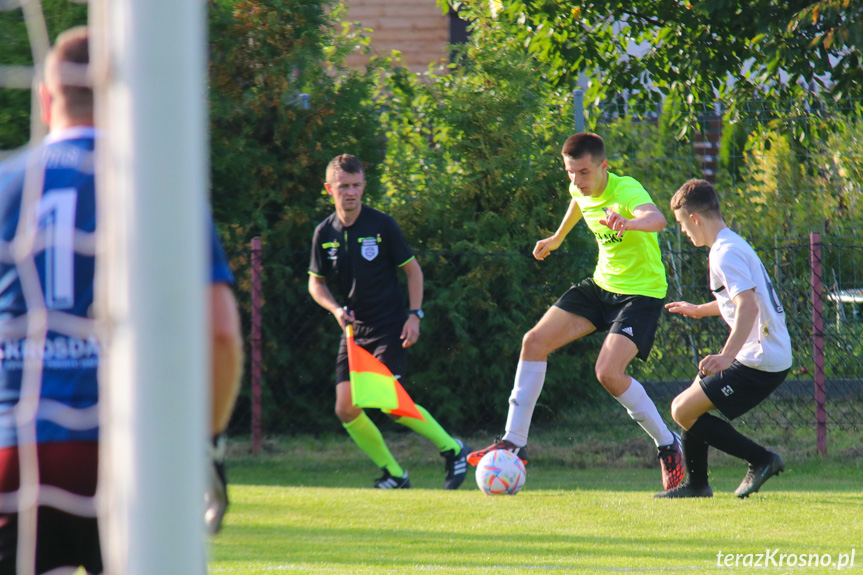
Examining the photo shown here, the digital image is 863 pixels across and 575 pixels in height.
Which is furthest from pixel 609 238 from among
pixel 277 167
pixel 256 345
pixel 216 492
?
pixel 216 492

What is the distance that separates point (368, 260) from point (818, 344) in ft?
11.8

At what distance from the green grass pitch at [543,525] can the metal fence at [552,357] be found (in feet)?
3.12

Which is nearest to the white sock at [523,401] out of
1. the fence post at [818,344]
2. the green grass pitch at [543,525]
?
the green grass pitch at [543,525]

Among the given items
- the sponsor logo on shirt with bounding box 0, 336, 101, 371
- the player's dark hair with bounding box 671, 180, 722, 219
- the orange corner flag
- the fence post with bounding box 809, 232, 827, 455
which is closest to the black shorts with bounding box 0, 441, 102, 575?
the sponsor logo on shirt with bounding box 0, 336, 101, 371

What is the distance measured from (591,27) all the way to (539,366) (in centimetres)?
541

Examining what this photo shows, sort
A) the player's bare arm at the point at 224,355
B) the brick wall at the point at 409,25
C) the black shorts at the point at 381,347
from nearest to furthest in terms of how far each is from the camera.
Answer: the player's bare arm at the point at 224,355 < the black shorts at the point at 381,347 < the brick wall at the point at 409,25

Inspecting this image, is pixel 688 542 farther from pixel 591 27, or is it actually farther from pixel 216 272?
pixel 591 27

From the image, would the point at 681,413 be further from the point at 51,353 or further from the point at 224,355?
the point at 51,353

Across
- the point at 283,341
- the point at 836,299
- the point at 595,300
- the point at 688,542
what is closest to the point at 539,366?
the point at 595,300

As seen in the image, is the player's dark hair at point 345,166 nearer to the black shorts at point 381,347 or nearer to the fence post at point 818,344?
the black shorts at point 381,347

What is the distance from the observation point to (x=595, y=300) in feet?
21.0

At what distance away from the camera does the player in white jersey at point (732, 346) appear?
5328mm

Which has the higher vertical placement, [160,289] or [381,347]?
[160,289]

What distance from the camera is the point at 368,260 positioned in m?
6.68
